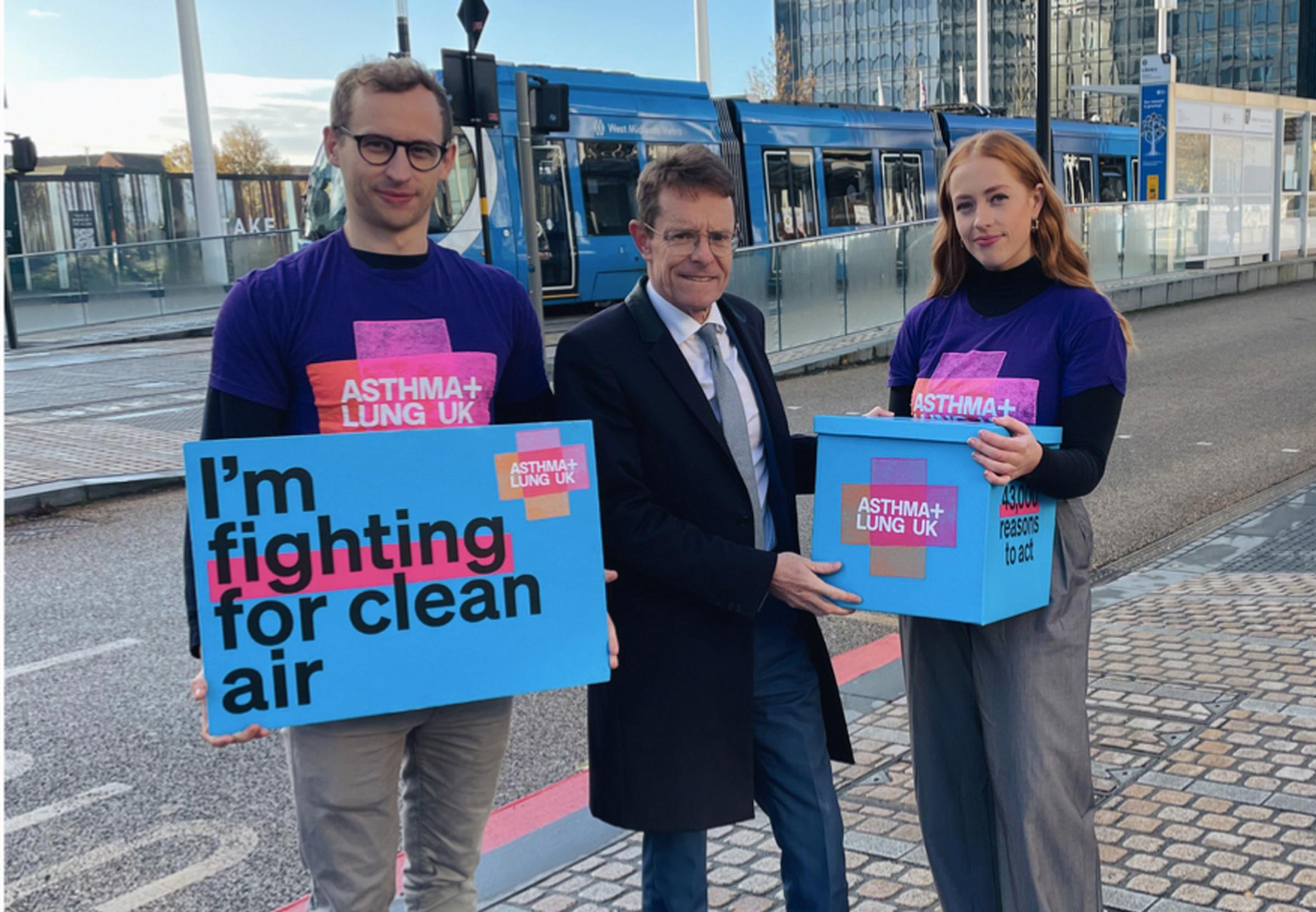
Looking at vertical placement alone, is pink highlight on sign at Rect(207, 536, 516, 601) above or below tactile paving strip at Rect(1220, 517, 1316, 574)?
above

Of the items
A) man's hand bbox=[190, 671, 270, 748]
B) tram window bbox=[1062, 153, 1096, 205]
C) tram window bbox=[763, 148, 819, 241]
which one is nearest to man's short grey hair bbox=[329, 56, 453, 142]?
man's hand bbox=[190, 671, 270, 748]

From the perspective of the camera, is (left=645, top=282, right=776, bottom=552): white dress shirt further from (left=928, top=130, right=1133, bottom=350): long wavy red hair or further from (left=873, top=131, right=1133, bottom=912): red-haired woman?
(left=928, top=130, right=1133, bottom=350): long wavy red hair

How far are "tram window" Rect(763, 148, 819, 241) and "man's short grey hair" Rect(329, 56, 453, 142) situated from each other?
Result: 1889 cm

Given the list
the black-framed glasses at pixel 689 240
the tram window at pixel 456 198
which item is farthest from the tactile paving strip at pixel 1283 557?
the tram window at pixel 456 198

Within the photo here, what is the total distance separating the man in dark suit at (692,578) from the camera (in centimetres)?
240

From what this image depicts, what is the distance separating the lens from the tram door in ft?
60.3

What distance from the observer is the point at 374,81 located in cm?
215

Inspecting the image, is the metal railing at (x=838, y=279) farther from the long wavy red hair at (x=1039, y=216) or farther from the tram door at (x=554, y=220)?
the long wavy red hair at (x=1039, y=216)

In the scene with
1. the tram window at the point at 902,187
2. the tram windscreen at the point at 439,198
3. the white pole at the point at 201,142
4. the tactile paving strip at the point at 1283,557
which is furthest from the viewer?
the white pole at the point at 201,142

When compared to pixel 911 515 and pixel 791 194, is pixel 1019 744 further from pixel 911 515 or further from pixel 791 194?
pixel 791 194

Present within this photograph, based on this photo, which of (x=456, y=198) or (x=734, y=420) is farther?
(x=456, y=198)

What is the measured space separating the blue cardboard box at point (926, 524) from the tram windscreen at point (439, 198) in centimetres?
1543

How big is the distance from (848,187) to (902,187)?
5.36 ft

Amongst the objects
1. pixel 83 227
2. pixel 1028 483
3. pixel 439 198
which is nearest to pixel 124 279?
pixel 83 227
